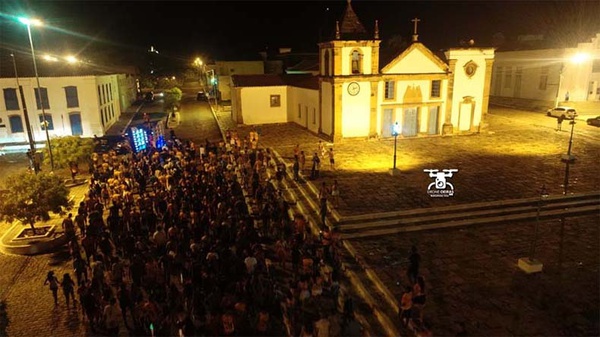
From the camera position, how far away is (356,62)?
96.4ft

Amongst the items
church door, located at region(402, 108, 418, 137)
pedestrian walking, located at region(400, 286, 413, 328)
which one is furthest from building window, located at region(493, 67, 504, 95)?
pedestrian walking, located at region(400, 286, 413, 328)

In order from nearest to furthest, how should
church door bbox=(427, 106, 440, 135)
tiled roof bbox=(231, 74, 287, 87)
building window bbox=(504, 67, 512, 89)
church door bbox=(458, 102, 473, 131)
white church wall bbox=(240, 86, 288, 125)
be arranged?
1. church door bbox=(427, 106, 440, 135)
2. church door bbox=(458, 102, 473, 131)
3. white church wall bbox=(240, 86, 288, 125)
4. tiled roof bbox=(231, 74, 287, 87)
5. building window bbox=(504, 67, 512, 89)

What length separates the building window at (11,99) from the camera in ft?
111

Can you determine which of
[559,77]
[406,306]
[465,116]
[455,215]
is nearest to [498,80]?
[559,77]

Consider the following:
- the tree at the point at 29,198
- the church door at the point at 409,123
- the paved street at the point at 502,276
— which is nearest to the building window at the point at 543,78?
the church door at the point at 409,123

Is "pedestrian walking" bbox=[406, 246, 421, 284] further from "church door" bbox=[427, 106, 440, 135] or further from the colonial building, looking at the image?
the colonial building

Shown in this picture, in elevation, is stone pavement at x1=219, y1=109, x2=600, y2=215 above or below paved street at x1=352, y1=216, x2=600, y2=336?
above

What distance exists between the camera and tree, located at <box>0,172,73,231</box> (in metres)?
16.1

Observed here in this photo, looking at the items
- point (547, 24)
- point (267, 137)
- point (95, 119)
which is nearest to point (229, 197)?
point (267, 137)

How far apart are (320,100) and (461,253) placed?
785 inches

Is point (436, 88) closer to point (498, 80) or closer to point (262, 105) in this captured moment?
point (262, 105)

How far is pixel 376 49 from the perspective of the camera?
2923 cm

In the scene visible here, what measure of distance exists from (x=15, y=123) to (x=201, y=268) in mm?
31334

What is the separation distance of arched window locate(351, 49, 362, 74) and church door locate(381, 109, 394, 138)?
11.5 ft
